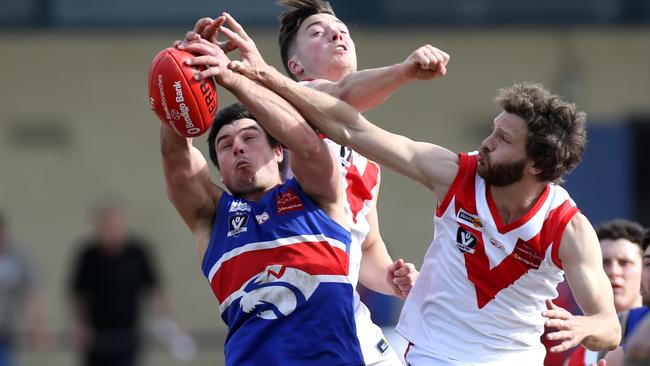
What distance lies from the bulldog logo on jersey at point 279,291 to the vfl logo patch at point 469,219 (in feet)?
2.20

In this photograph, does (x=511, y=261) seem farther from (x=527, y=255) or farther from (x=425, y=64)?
(x=425, y=64)

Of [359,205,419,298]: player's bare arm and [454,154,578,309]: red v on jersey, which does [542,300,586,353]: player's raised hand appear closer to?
[454,154,578,309]: red v on jersey

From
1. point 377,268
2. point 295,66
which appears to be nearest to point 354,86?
point 295,66

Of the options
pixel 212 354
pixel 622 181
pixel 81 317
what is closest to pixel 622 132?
pixel 622 181

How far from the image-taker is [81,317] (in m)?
12.1

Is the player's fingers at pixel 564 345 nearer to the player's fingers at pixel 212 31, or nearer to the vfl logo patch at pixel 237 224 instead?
the vfl logo patch at pixel 237 224

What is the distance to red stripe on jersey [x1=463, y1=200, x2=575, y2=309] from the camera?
5652mm

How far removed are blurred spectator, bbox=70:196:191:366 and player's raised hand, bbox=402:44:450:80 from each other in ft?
21.3

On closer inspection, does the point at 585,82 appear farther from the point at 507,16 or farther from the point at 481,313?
the point at 481,313

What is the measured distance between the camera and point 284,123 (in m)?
5.69

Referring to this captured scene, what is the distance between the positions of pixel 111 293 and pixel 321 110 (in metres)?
6.53

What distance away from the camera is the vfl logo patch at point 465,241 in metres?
5.77

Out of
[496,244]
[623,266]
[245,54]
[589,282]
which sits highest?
[245,54]

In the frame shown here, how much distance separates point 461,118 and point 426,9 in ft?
4.01
